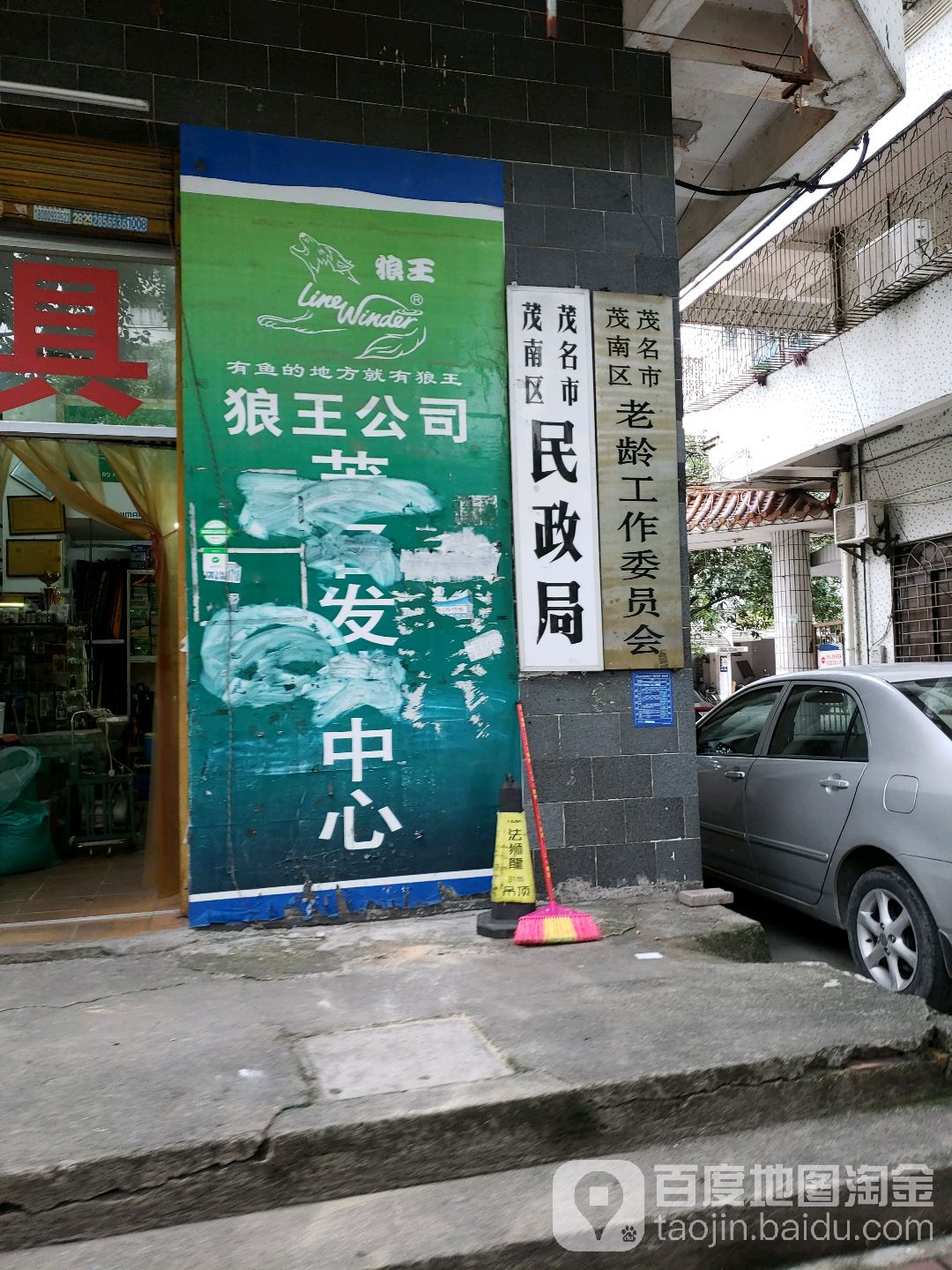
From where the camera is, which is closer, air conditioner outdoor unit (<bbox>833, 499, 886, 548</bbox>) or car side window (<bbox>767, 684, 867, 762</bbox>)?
car side window (<bbox>767, 684, 867, 762</bbox>)

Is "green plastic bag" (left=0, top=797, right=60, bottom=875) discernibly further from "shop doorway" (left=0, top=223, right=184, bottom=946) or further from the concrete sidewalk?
the concrete sidewalk

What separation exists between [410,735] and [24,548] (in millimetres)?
5159

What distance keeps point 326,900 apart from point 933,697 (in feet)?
10.4

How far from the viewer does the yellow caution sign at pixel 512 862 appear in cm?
455

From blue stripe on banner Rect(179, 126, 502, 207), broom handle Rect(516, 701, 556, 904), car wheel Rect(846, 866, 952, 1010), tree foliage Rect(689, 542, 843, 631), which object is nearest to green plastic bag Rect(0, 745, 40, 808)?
broom handle Rect(516, 701, 556, 904)

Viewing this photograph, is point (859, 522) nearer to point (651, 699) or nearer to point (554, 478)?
point (651, 699)

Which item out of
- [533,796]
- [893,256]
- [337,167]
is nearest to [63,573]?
[337,167]

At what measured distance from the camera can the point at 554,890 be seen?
16.4 feet

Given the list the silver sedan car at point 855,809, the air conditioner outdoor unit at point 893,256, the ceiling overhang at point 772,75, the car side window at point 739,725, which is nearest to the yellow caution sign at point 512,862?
the silver sedan car at point 855,809

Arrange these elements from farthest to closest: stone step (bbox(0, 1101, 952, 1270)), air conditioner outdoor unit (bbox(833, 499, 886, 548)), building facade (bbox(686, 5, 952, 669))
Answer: air conditioner outdoor unit (bbox(833, 499, 886, 548)) → building facade (bbox(686, 5, 952, 669)) → stone step (bbox(0, 1101, 952, 1270))

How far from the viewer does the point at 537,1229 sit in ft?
8.05

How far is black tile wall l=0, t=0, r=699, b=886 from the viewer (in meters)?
4.71

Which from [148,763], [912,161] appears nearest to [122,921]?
[148,763]

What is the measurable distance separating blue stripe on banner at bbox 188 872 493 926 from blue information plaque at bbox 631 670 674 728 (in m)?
1.20
